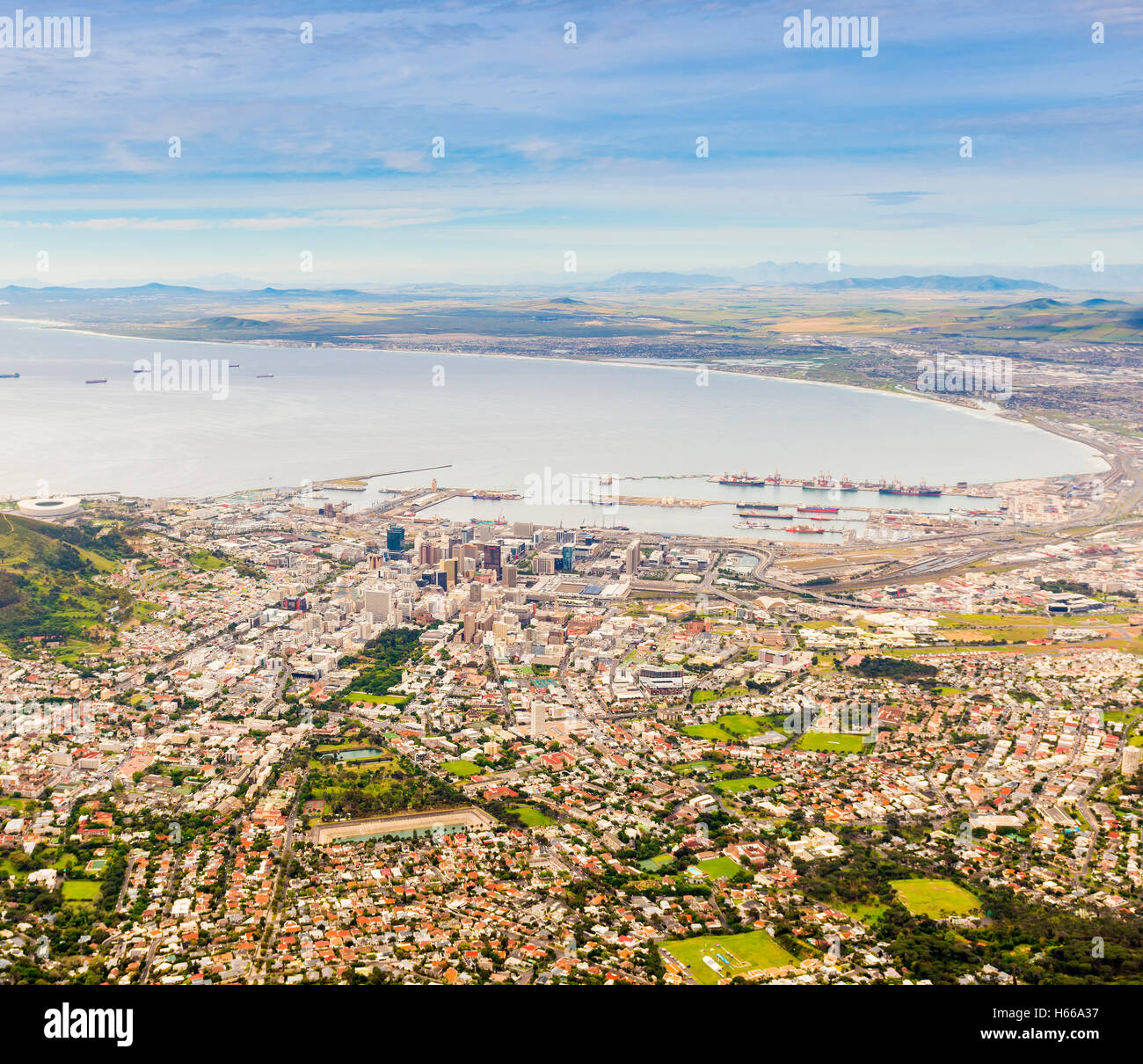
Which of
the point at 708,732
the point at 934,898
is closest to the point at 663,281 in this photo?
A: the point at 708,732

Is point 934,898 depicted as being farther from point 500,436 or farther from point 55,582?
point 500,436

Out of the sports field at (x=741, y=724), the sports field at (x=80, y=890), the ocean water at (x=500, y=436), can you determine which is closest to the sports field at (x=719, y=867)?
the sports field at (x=741, y=724)

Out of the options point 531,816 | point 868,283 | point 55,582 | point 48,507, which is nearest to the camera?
point 531,816

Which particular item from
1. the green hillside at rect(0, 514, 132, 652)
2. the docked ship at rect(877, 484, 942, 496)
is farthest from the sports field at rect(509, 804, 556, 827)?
the docked ship at rect(877, 484, 942, 496)

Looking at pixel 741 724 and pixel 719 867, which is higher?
pixel 741 724

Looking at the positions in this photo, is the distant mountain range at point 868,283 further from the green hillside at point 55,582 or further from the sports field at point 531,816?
the sports field at point 531,816

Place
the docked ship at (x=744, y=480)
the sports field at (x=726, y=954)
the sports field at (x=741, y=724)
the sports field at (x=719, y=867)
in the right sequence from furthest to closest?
the docked ship at (x=744, y=480) < the sports field at (x=741, y=724) < the sports field at (x=719, y=867) < the sports field at (x=726, y=954)

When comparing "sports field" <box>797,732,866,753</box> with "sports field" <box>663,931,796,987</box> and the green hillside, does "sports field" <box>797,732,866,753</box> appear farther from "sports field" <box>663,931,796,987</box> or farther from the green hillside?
the green hillside
